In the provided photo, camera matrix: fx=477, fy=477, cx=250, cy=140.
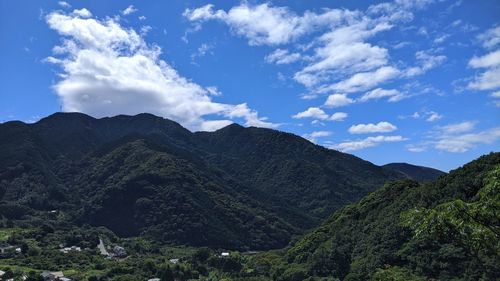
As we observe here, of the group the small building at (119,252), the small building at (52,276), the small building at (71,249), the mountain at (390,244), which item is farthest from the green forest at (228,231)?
the small building at (52,276)

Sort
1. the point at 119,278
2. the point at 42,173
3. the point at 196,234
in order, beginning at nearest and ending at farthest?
the point at 119,278, the point at 196,234, the point at 42,173

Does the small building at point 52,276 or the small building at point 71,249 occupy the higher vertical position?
the small building at point 71,249

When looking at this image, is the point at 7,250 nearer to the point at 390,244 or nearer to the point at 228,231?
the point at 228,231

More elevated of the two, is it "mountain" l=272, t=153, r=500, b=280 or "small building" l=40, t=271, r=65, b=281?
"mountain" l=272, t=153, r=500, b=280

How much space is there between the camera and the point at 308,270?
7794cm

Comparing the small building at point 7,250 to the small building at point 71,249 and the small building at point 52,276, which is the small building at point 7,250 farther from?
the small building at point 52,276

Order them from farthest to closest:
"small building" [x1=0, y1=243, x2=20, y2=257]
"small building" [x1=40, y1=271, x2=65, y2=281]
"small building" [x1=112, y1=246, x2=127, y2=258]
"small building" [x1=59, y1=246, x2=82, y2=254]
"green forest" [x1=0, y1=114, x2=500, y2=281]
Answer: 1. "small building" [x1=112, y1=246, x2=127, y2=258]
2. "small building" [x1=59, y1=246, x2=82, y2=254]
3. "small building" [x1=0, y1=243, x2=20, y2=257]
4. "small building" [x1=40, y1=271, x2=65, y2=281]
5. "green forest" [x1=0, y1=114, x2=500, y2=281]

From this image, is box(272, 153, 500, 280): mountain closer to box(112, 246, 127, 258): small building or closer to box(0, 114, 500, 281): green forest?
box(0, 114, 500, 281): green forest

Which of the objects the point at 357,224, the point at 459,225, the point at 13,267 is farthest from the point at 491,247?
the point at 13,267

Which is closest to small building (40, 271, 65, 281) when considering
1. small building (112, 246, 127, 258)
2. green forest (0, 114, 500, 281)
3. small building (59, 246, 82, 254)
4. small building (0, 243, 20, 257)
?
green forest (0, 114, 500, 281)

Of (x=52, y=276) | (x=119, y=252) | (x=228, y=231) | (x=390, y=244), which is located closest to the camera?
(x=390, y=244)

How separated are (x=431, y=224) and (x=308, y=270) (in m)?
72.0

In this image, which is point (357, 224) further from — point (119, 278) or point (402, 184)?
point (119, 278)

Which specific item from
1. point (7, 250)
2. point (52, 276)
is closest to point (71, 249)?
point (7, 250)
